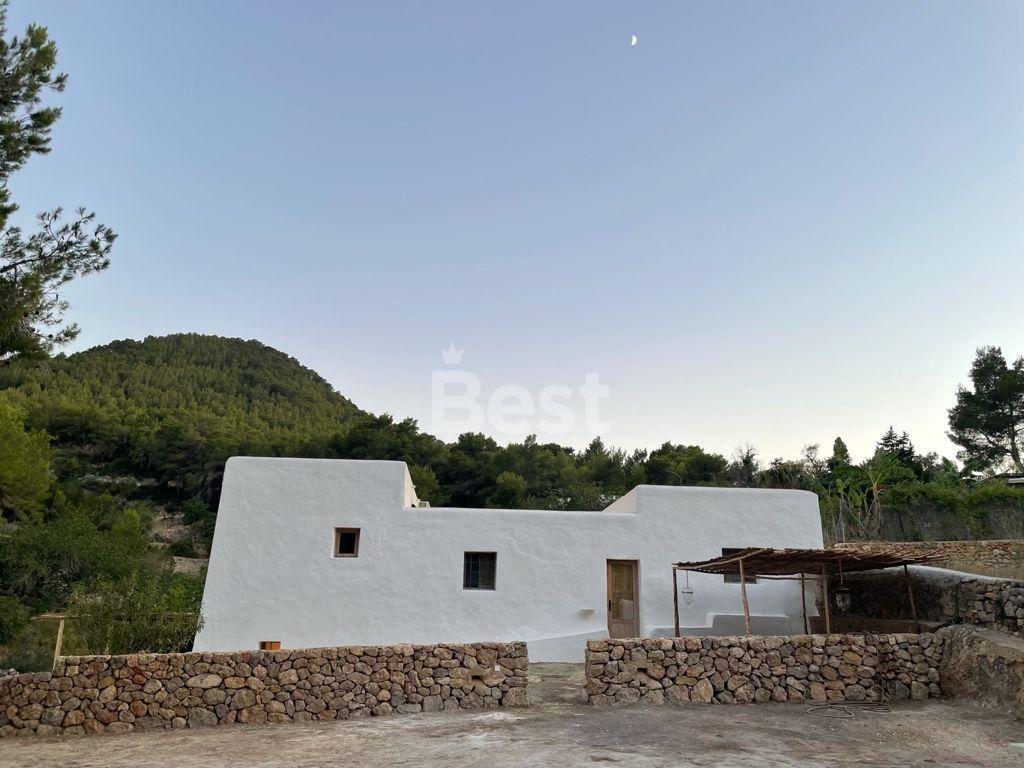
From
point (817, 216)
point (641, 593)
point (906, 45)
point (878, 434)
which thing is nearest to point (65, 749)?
point (641, 593)

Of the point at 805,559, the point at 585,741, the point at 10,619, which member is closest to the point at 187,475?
the point at 10,619

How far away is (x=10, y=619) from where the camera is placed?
19.0 metres

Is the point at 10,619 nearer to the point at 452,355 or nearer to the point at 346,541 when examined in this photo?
the point at 346,541

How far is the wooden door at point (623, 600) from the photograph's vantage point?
1398cm

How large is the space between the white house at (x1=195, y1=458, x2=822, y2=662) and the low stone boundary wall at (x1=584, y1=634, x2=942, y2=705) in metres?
3.87

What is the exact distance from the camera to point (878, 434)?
41.5 meters

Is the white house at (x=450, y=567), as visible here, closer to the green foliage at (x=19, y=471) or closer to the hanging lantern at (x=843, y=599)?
the hanging lantern at (x=843, y=599)

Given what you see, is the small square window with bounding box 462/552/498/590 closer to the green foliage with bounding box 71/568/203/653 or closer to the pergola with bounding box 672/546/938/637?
the pergola with bounding box 672/546/938/637

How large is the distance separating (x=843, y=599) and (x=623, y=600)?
4.70 m

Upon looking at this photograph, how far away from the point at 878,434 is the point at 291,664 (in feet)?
Answer: 138

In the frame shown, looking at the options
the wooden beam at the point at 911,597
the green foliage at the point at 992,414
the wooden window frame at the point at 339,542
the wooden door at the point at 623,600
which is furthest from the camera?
the green foliage at the point at 992,414

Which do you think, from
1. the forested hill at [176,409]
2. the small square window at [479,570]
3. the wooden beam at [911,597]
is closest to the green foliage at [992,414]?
the wooden beam at [911,597]

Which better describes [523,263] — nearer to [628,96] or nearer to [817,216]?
[628,96]

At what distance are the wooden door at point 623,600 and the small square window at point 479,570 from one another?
262 cm
